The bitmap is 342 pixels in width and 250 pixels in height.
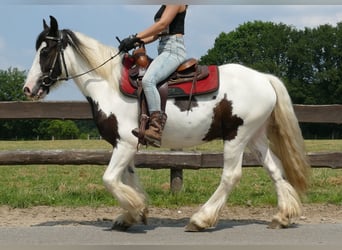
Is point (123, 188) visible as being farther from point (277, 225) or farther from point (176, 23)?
point (176, 23)

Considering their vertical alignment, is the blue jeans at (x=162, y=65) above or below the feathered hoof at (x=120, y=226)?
above

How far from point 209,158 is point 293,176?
2098 mm

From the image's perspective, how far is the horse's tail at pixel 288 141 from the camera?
6.29 meters

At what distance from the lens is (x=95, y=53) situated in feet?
20.5

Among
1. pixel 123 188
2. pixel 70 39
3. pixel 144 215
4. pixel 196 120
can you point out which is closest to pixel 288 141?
pixel 196 120

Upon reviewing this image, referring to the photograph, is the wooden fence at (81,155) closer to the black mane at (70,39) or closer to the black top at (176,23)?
the black mane at (70,39)

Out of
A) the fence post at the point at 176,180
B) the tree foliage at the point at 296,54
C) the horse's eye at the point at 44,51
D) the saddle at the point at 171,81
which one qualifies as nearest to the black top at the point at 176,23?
the saddle at the point at 171,81

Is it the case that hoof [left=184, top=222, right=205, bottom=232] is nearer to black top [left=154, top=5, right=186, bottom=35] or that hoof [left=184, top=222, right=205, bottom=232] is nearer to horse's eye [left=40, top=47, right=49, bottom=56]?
black top [left=154, top=5, right=186, bottom=35]

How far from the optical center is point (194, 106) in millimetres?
5945

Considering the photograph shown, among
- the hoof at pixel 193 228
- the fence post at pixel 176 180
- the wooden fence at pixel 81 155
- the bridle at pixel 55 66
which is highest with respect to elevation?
the bridle at pixel 55 66

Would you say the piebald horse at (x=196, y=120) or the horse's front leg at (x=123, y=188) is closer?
the horse's front leg at (x=123, y=188)

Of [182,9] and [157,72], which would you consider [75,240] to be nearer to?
[157,72]

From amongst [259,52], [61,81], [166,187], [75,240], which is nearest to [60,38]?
[61,81]

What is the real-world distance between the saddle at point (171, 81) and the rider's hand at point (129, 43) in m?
0.09
